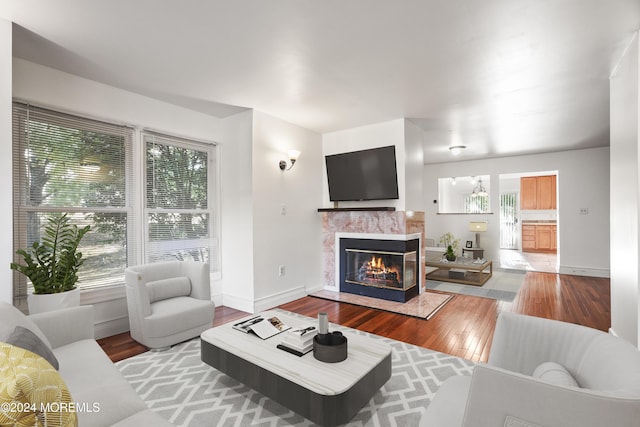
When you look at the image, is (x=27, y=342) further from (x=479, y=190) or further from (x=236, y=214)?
(x=479, y=190)

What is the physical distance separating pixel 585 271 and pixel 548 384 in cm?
692

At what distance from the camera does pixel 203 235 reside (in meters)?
4.10

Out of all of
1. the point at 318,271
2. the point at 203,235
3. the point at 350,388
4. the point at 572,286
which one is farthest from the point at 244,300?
the point at 572,286

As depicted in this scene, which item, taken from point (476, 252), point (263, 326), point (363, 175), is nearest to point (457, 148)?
point (363, 175)

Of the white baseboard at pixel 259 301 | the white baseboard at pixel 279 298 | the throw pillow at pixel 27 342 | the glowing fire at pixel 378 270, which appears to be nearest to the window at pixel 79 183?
the white baseboard at pixel 259 301

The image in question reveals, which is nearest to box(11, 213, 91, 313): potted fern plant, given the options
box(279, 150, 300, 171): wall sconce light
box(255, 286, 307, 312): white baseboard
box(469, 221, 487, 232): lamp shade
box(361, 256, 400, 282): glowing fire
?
box(255, 286, 307, 312): white baseboard

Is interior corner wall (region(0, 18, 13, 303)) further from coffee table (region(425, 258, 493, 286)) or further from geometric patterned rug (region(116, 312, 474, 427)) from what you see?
coffee table (region(425, 258, 493, 286))

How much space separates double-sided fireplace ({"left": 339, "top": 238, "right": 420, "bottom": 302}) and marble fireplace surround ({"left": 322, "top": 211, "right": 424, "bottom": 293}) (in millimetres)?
80

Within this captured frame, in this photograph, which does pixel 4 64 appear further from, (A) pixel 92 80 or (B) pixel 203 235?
(B) pixel 203 235

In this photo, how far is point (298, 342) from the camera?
2023mm

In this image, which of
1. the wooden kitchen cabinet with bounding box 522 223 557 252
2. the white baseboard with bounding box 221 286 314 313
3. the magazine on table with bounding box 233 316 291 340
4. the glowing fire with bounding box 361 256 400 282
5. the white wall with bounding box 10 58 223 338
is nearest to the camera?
the magazine on table with bounding box 233 316 291 340

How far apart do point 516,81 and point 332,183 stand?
8.75 ft

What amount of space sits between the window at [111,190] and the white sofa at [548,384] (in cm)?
335

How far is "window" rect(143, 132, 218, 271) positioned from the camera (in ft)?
11.7
